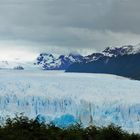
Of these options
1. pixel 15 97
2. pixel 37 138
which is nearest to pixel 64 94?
pixel 15 97

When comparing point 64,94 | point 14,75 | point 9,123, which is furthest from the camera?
point 14,75

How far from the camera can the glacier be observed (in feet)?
142

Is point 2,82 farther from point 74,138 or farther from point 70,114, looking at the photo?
point 74,138

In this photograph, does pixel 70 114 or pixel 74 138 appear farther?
pixel 70 114

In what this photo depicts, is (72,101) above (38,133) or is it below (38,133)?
below

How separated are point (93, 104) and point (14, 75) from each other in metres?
9.64

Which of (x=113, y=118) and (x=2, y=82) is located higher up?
(x=2, y=82)

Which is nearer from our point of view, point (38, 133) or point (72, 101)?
point (38, 133)

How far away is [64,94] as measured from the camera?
1794 inches

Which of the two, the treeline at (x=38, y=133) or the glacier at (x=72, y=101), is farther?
the glacier at (x=72, y=101)

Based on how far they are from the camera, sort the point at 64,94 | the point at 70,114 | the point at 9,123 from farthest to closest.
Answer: the point at 64,94 < the point at 70,114 < the point at 9,123

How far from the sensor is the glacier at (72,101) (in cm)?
4316

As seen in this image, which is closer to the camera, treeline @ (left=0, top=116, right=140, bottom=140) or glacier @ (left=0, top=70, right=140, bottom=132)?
treeline @ (left=0, top=116, right=140, bottom=140)

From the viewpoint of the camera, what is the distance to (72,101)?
44.7 m
